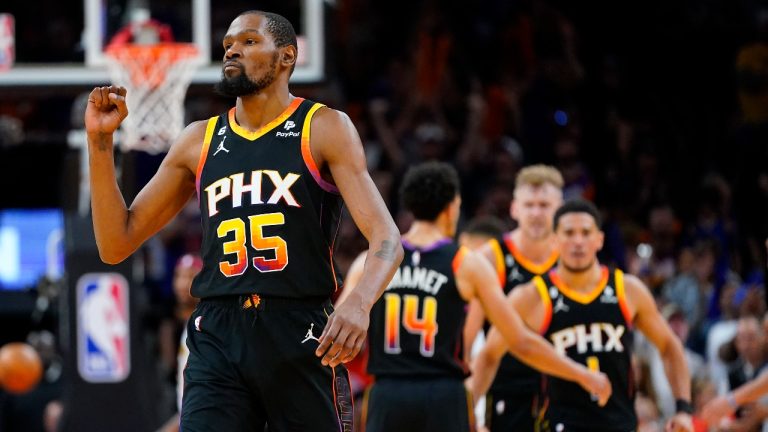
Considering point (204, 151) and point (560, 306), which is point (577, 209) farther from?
point (204, 151)

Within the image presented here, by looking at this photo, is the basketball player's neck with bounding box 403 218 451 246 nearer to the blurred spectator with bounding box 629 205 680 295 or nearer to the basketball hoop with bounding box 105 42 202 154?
the basketball hoop with bounding box 105 42 202 154

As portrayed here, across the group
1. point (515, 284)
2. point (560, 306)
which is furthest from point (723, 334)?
point (560, 306)

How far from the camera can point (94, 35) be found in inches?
→ 448

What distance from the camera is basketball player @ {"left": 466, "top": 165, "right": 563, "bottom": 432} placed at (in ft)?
28.8

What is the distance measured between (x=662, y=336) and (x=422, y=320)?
1443mm

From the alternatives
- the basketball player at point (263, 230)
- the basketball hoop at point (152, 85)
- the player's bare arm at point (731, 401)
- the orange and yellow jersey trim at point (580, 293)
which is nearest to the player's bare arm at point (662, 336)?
the orange and yellow jersey trim at point (580, 293)

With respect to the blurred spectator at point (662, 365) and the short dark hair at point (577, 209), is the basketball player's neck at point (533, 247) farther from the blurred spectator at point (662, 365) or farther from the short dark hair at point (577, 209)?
the blurred spectator at point (662, 365)

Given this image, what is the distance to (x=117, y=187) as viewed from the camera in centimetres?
540

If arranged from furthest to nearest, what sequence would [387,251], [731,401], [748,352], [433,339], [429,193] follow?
1. [748,352]
2. [731,401]
3. [429,193]
4. [433,339]
5. [387,251]

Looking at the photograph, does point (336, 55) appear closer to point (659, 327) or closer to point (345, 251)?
point (345, 251)

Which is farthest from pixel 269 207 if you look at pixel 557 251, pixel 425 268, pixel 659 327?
pixel 557 251

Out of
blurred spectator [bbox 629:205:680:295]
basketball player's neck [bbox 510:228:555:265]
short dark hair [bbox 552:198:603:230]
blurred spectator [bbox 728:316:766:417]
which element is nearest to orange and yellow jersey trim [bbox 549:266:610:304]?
short dark hair [bbox 552:198:603:230]

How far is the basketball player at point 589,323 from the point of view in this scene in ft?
25.6

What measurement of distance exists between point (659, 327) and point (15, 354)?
6320 millimetres
